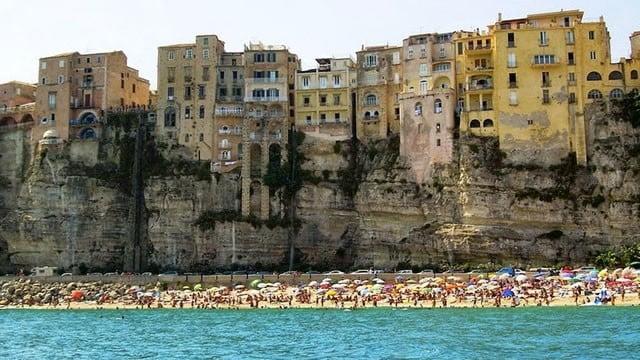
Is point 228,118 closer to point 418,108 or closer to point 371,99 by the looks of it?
point 371,99

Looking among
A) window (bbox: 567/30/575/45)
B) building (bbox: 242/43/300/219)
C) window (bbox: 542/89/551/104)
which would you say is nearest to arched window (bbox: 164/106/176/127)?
building (bbox: 242/43/300/219)

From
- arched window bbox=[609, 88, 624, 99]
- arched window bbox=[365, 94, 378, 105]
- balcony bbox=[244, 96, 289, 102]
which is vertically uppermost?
balcony bbox=[244, 96, 289, 102]

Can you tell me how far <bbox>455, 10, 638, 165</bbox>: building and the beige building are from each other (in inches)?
842

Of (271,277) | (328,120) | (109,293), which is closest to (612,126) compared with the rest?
(328,120)

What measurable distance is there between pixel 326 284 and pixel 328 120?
65.3ft

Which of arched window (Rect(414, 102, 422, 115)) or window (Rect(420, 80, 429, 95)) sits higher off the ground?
window (Rect(420, 80, 429, 95))

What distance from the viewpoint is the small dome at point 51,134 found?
3238 inches

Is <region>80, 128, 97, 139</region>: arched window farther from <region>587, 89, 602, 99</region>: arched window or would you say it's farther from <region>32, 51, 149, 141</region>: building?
<region>587, 89, 602, 99</region>: arched window

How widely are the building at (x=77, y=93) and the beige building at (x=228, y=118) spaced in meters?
10.8

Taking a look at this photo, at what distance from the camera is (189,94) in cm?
8144

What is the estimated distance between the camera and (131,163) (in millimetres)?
81625

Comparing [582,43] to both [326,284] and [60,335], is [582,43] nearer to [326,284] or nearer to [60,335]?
[326,284]

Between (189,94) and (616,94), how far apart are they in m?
38.7

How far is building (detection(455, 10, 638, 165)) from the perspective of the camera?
70.1 metres
